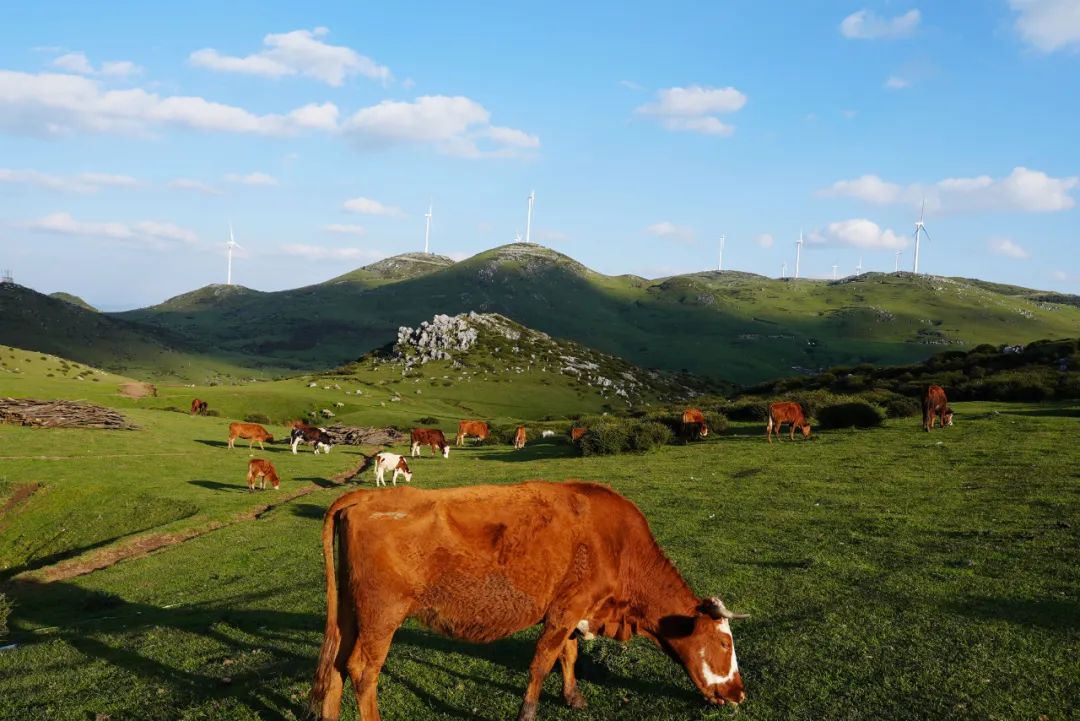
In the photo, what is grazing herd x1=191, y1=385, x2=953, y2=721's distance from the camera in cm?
741

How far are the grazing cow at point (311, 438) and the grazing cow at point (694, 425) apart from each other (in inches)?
946

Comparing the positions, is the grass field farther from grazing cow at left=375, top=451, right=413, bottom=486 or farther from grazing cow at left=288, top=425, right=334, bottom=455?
grazing cow at left=288, top=425, right=334, bottom=455

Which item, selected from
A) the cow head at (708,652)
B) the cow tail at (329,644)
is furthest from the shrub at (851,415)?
the cow tail at (329,644)

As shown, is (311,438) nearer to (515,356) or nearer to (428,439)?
(428,439)

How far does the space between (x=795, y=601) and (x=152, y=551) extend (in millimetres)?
20595

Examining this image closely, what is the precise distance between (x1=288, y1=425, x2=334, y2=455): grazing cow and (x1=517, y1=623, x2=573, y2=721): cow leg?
3886 cm

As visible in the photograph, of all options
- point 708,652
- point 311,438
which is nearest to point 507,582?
point 708,652

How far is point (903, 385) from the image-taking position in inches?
1993

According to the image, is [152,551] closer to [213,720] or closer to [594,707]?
[213,720]

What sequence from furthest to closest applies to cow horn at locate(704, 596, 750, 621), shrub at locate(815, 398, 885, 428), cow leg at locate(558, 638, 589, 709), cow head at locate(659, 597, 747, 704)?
1. shrub at locate(815, 398, 885, 428)
2. cow leg at locate(558, 638, 589, 709)
3. cow head at locate(659, 597, 747, 704)
4. cow horn at locate(704, 596, 750, 621)

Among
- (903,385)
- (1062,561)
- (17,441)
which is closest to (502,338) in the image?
(903,385)

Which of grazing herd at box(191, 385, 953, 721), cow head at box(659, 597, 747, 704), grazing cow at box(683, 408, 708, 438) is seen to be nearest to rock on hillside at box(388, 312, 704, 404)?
grazing cow at box(683, 408, 708, 438)

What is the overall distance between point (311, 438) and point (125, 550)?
916 inches

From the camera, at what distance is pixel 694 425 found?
130 feet
